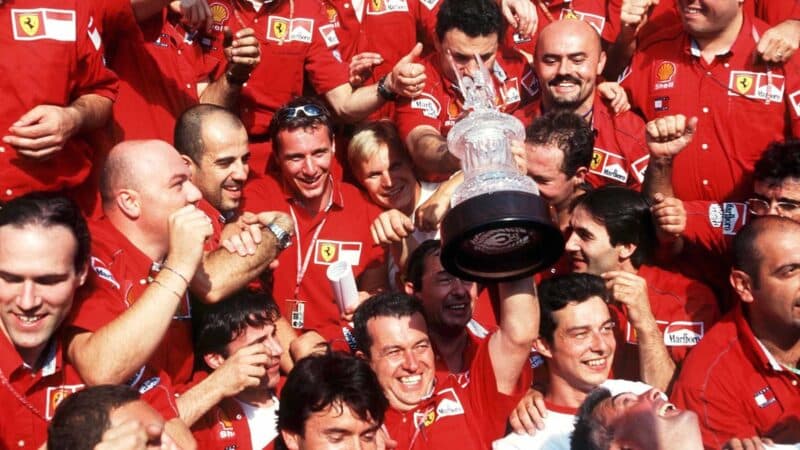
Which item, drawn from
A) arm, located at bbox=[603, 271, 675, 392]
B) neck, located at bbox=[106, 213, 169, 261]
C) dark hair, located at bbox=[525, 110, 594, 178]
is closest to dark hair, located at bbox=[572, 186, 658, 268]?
dark hair, located at bbox=[525, 110, 594, 178]

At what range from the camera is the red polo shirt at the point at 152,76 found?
693 centimetres

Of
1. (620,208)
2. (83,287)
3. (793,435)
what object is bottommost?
(793,435)

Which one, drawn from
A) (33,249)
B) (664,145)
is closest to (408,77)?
(664,145)

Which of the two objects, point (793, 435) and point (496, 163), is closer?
point (496, 163)

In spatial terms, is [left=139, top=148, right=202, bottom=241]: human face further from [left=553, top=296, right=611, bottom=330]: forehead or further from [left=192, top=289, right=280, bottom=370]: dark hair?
[left=553, top=296, right=611, bottom=330]: forehead

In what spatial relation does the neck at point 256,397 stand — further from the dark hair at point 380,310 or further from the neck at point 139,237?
the neck at point 139,237

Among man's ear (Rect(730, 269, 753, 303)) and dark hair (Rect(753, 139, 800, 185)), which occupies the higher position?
dark hair (Rect(753, 139, 800, 185))

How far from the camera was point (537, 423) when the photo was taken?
233 inches

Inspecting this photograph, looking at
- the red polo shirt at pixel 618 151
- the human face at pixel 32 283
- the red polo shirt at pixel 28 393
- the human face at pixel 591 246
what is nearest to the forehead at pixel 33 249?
the human face at pixel 32 283

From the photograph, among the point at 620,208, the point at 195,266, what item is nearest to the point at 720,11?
the point at 620,208

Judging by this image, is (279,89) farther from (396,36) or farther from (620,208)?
(620,208)

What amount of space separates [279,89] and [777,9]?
308 centimetres

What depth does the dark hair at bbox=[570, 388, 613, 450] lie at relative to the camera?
4785 mm

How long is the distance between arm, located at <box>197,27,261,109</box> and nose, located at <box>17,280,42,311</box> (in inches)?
88.3
